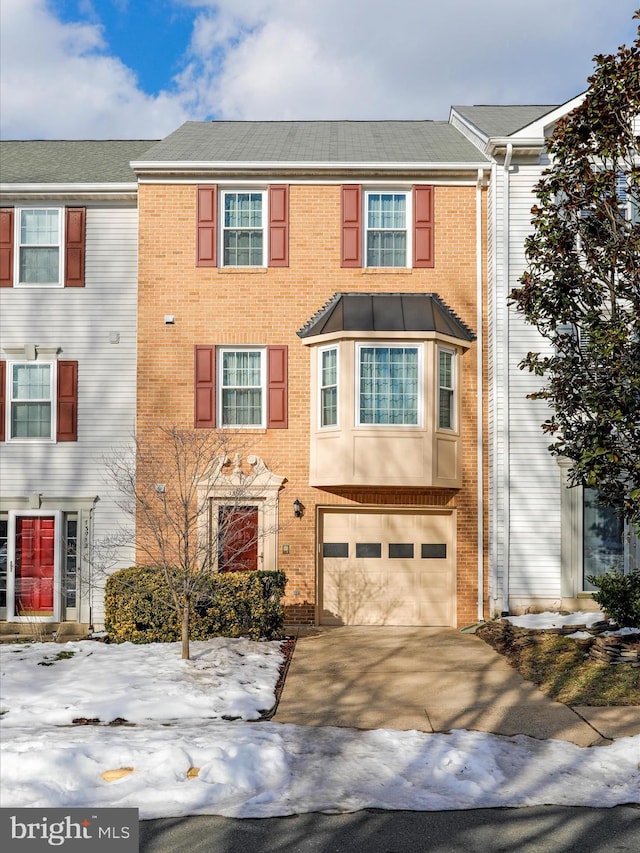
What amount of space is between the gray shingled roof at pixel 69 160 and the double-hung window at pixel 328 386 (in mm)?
5119

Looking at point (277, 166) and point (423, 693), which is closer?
point (423, 693)

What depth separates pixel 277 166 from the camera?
15578mm

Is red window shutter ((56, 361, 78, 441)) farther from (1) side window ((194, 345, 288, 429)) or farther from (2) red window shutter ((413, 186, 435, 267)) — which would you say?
(2) red window shutter ((413, 186, 435, 267))

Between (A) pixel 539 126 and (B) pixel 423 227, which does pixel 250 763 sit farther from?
(A) pixel 539 126

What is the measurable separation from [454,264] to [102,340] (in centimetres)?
666

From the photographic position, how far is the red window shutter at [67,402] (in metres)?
15.8

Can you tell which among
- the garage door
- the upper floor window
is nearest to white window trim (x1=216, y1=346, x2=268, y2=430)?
the garage door

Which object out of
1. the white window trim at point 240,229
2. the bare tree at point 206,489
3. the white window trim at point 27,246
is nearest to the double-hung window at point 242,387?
the bare tree at point 206,489

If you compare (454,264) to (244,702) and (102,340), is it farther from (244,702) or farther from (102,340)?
(244,702)

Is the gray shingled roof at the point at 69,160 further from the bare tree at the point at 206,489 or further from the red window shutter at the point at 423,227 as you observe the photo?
the red window shutter at the point at 423,227

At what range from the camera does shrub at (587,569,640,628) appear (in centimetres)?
1220

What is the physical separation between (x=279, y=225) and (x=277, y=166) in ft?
3.44

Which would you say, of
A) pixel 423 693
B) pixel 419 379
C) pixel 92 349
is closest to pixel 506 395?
pixel 419 379

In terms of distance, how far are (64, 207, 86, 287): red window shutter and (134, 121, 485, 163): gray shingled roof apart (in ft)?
5.85
